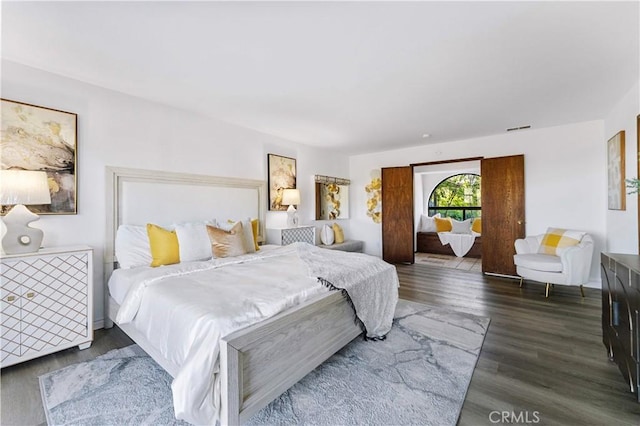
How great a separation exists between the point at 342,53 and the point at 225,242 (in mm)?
2131

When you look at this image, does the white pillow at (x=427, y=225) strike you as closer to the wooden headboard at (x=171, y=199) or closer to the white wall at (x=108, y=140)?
the wooden headboard at (x=171, y=199)

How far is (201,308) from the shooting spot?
1549mm

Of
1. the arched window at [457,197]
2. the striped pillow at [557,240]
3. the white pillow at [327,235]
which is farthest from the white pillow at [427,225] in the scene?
the striped pillow at [557,240]

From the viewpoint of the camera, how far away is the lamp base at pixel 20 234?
81.8 inches

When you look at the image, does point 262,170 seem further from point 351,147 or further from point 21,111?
point 21,111

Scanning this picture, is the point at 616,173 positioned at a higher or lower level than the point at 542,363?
higher

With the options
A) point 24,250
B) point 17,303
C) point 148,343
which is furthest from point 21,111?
point 148,343

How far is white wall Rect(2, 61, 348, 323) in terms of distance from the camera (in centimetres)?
250

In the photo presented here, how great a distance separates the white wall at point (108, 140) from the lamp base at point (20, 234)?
0.34 m

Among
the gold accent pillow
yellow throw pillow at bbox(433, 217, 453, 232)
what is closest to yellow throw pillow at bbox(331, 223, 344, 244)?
the gold accent pillow

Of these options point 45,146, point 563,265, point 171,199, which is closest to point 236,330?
point 171,199

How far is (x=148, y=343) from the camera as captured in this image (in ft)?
6.42

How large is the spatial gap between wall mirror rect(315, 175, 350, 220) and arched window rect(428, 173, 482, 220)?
3.81 metres

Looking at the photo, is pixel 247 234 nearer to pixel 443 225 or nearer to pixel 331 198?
pixel 331 198
